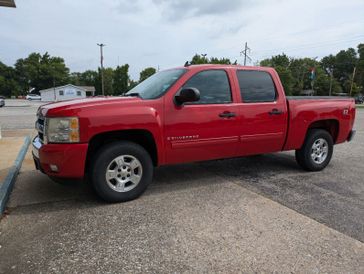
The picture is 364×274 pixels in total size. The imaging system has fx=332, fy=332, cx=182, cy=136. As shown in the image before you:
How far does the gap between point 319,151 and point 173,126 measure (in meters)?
3.21

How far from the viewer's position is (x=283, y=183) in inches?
214

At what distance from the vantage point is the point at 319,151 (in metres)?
6.29

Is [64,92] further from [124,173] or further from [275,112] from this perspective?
[124,173]

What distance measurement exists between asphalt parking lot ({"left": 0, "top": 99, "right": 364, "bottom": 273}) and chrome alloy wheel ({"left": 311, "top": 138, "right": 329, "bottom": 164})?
0.62 m

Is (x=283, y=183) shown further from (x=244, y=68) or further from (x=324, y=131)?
(x=244, y=68)

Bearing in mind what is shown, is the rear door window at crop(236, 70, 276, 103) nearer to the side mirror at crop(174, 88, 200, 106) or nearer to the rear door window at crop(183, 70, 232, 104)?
the rear door window at crop(183, 70, 232, 104)

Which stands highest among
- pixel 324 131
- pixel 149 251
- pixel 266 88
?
pixel 266 88

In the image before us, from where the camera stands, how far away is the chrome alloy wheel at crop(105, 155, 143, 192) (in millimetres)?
4332

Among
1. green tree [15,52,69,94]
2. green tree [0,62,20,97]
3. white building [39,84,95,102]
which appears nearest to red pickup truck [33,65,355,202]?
white building [39,84,95,102]

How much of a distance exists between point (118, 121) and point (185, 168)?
2.43 metres

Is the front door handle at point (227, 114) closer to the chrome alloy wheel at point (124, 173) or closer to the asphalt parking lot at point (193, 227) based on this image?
the asphalt parking lot at point (193, 227)

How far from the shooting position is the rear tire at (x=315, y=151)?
6082 mm

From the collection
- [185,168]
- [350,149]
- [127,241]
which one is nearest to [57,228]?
[127,241]

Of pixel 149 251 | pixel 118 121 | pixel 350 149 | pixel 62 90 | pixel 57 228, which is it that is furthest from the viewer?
pixel 62 90
